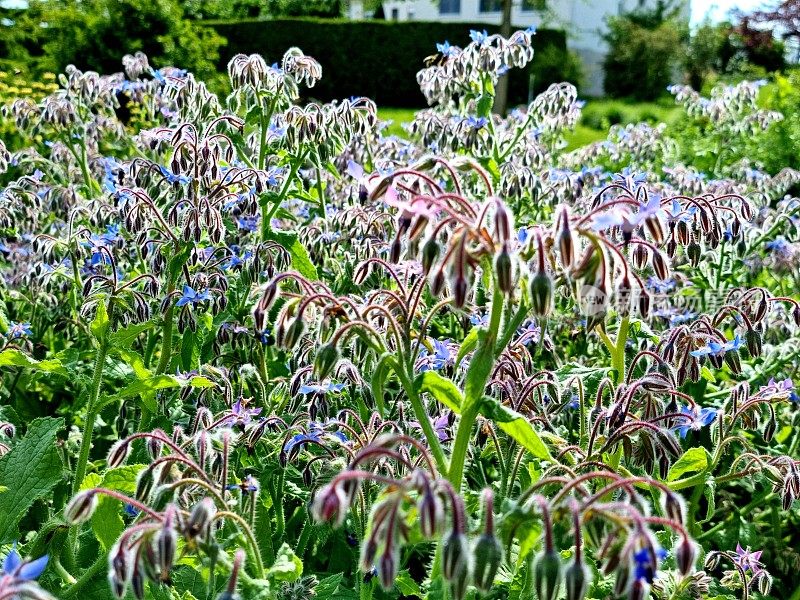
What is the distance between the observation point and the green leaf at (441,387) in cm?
160

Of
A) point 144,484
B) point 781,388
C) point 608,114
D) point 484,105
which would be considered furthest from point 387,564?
point 608,114

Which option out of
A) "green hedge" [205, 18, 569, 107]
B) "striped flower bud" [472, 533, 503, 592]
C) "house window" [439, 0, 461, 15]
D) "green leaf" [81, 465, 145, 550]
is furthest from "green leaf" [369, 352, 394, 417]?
"house window" [439, 0, 461, 15]

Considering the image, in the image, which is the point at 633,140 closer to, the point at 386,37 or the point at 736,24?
the point at 386,37

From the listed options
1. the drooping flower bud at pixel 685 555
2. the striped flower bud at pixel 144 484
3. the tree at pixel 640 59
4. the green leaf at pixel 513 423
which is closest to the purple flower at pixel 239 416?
the striped flower bud at pixel 144 484

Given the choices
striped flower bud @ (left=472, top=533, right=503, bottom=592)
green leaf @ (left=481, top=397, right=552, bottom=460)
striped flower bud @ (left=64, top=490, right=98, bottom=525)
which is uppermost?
green leaf @ (left=481, top=397, right=552, bottom=460)

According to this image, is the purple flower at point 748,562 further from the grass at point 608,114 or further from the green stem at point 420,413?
the grass at point 608,114

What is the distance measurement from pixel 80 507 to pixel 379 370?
57 cm

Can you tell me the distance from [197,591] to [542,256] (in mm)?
1355

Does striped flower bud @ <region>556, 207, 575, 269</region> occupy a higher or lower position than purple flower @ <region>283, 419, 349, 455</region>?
higher

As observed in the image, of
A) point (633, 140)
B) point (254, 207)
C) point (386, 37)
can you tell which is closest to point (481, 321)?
point (254, 207)

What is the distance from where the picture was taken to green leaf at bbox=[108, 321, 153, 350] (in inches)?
96.7

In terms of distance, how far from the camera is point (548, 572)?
4.35 feet

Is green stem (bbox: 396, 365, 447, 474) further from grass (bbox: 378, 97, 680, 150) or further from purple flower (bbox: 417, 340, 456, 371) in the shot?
grass (bbox: 378, 97, 680, 150)

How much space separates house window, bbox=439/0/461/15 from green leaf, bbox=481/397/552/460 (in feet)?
115
